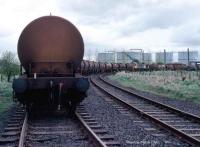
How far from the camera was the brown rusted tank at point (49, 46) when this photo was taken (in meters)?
14.0

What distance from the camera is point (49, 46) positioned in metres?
14.0

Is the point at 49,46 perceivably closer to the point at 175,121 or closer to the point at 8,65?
the point at 175,121

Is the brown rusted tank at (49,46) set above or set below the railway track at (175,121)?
above

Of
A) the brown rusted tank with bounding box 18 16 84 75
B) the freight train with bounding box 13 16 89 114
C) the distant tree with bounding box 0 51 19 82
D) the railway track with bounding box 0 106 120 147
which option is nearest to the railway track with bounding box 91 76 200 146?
the railway track with bounding box 0 106 120 147

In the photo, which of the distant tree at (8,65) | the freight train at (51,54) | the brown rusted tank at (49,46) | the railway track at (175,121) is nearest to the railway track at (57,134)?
the freight train at (51,54)

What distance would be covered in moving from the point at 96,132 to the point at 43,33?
5.08m

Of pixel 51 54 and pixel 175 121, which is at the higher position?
pixel 51 54

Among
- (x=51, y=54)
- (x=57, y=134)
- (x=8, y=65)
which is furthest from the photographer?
(x=8, y=65)

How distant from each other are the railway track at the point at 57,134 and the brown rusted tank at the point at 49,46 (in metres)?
1.91

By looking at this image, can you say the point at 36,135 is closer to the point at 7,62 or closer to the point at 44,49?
the point at 44,49

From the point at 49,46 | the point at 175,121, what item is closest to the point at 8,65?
the point at 49,46

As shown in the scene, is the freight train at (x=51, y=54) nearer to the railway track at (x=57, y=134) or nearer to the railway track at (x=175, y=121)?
the railway track at (x=57, y=134)

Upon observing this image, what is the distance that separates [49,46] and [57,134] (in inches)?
174

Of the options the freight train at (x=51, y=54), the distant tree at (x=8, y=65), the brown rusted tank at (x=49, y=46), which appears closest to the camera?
the freight train at (x=51, y=54)
